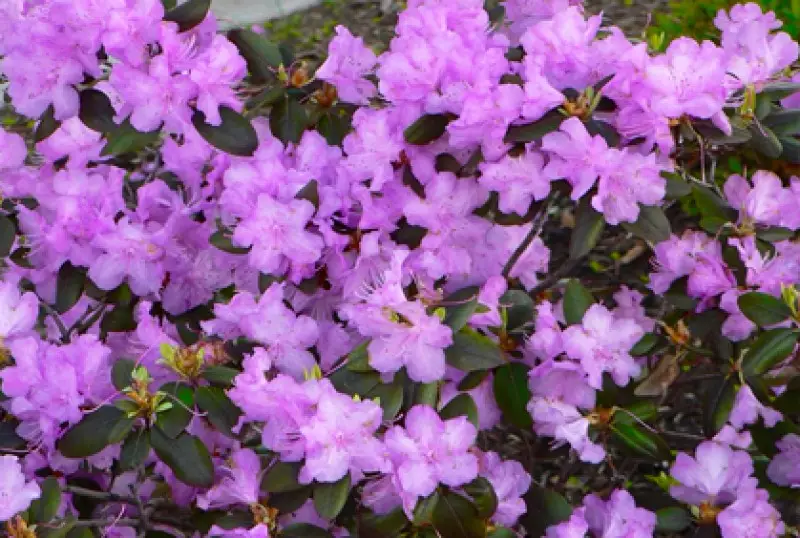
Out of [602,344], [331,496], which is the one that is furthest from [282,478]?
[602,344]

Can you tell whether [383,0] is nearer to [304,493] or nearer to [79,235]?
[79,235]

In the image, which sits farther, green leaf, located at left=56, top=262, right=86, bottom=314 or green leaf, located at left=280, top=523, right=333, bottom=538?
green leaf, located at left=56, top=262, right=86, bottom=314

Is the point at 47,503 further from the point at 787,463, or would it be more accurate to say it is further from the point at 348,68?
the point at 787,463

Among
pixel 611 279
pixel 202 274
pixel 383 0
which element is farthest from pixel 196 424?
pixel 383 0

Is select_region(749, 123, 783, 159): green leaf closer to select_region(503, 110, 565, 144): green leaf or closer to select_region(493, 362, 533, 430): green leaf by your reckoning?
select_region(503, 110, 565, 144): green leaf

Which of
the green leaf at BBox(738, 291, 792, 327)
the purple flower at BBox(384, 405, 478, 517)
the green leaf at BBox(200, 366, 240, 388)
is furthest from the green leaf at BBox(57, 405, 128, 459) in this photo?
the green leaf at BBox(738, 291, 792, 327)
